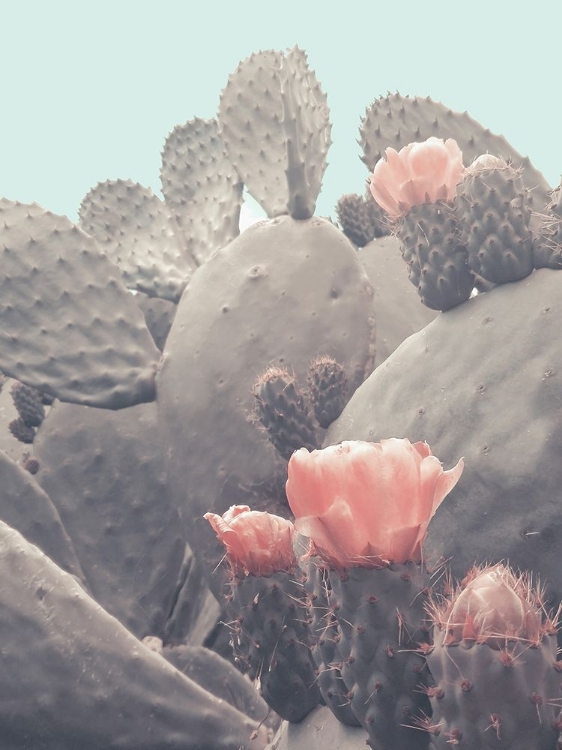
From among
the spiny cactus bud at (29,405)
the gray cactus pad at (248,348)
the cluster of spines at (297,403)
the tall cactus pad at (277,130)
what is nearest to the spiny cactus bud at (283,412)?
the cluster of spines at (297,403)

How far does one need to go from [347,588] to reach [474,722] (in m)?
0.32

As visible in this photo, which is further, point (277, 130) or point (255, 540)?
point (277, 130)

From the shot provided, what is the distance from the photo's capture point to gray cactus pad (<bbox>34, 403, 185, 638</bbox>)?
3504mm

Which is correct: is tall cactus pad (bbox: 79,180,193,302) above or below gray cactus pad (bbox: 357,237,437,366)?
above

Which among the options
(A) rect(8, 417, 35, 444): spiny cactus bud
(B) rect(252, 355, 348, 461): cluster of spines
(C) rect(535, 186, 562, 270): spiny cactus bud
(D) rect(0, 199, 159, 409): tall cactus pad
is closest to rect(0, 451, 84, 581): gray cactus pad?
(D) rect(0, 199, 159, 409): tall cactus pad

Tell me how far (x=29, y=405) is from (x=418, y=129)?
2.17 m

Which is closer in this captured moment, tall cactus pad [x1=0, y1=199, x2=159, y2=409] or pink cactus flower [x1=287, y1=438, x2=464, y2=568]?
pink cactus flower [x1=287, y1=438, x2=464, y2=568]

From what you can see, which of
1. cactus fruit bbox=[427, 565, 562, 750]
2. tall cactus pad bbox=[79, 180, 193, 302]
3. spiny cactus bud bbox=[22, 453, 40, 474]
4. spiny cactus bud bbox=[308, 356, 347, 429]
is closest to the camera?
cactus fruit bbox=[427, 565, 562, 750]

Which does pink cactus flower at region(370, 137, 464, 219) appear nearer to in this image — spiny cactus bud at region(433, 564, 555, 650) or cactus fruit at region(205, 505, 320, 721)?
cactus fruit at region(205, 505, 320, 721)

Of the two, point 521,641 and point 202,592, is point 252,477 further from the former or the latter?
point 521,641

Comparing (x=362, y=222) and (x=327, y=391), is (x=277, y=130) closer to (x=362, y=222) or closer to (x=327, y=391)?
(x=362, y=222)

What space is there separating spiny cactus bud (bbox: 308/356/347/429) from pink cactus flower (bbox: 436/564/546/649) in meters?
1.41

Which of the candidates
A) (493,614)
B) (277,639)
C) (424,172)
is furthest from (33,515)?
(493,614)

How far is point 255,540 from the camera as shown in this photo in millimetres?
2104
